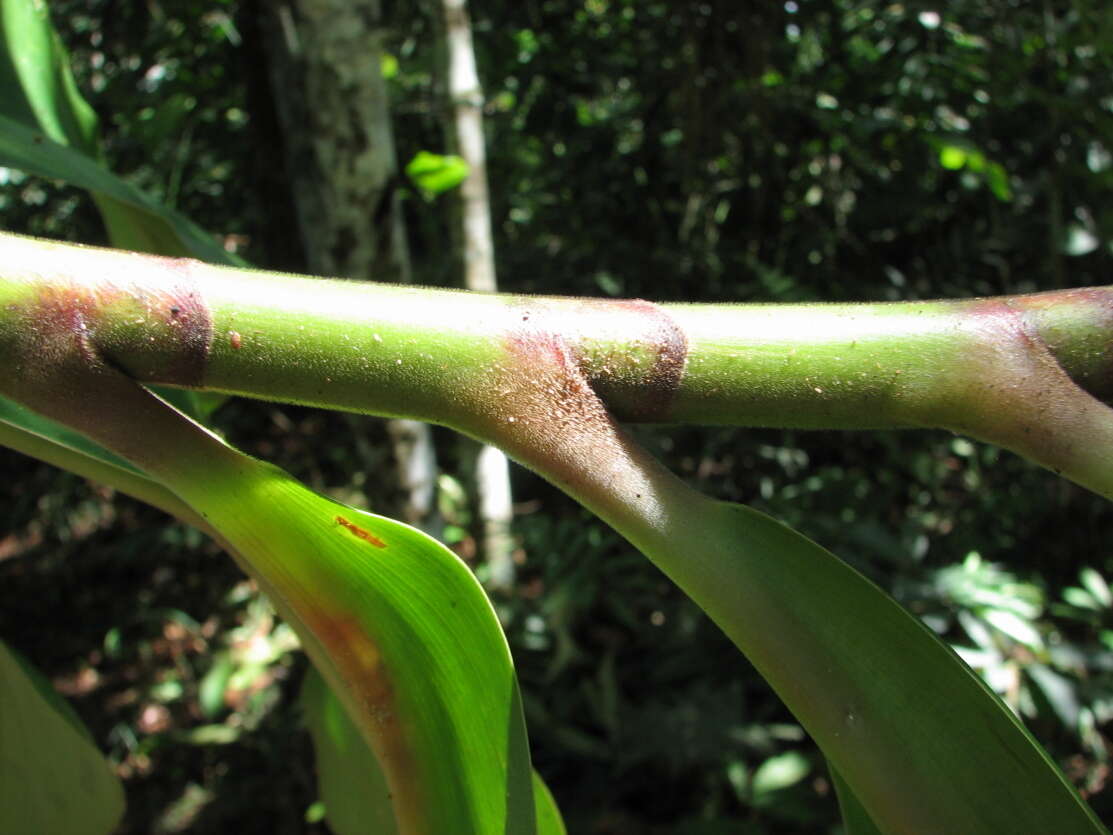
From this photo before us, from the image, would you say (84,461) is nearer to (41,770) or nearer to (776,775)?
(41,770)

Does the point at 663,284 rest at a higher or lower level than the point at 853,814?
lower

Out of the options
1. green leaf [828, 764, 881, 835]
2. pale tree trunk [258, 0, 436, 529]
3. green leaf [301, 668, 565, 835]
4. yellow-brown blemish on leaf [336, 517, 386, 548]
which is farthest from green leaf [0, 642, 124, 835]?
pale tree trunk [258, 0, 436, 529]

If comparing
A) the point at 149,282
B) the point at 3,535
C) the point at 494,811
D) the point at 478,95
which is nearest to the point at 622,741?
the point at 478,95

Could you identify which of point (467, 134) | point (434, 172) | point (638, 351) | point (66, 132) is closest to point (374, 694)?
point (638, 351)

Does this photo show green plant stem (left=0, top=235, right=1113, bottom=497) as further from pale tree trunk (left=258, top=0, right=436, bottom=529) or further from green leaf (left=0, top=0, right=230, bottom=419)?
pale tree trunk (left=258, top=0, right=436, bottom=529)

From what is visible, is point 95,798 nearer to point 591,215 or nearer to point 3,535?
point 591,215

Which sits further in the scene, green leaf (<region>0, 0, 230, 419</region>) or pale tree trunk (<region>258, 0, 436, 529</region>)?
pale tree trunk (<region>258, 0, 436, 529</region>)
